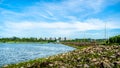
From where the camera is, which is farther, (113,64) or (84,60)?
(84,60)

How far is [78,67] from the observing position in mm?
25812

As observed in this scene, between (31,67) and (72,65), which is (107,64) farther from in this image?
(31,67)

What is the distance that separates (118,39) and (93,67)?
176ft

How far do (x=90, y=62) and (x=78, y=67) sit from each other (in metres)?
2.72

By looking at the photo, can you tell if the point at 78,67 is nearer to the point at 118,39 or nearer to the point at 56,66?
the point at 56,66

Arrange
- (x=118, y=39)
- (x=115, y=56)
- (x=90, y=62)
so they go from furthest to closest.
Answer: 1. (x=118, y=39)
2. (x=115, y=56)
3. (x=90, y=62)

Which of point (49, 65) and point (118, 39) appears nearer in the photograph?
point (49, 65)

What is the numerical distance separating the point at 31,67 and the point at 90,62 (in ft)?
21.9

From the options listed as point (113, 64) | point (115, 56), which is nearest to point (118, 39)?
point (115, 56)

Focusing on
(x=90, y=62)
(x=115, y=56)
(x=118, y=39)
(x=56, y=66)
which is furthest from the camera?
(x=118, y=39)

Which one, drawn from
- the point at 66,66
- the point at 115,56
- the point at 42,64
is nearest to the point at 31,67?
the point at 42,64

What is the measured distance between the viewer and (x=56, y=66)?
84.1ft

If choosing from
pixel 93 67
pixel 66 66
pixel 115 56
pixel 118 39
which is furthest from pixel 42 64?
pixel 118 39

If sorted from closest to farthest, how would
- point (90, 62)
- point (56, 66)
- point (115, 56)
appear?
Result: point (56, 66) < point (90, 62) < point (115, 56)
